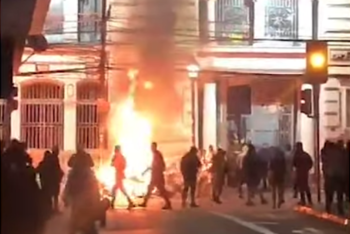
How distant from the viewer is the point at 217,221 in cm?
936

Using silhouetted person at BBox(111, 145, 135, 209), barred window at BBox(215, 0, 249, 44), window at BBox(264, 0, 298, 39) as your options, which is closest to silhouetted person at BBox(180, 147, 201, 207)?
silhouetted person at BBox(111, 145, 135, 209)

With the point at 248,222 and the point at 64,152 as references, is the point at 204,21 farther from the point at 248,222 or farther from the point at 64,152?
the point at 248,222

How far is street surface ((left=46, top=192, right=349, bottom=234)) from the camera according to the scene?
868cm

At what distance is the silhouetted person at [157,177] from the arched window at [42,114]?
83 cm

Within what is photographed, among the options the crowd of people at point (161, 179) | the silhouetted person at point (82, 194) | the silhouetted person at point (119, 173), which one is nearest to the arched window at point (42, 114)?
the silhouetted person at point (119, 173)

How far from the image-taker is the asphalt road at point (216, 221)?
868 cm

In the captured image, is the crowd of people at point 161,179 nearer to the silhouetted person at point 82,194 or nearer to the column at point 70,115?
the silhouetted person at point 82,194

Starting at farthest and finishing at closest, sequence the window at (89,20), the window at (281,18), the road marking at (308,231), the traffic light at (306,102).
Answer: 1. the window at (281,18)
2. the window at (89,20)
3. the traffic light at (306,102)
4. the road marking at (308,231)

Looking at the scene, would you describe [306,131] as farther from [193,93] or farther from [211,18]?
[193,93]

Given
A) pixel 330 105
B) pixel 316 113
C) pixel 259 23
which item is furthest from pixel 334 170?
pixel 330 105

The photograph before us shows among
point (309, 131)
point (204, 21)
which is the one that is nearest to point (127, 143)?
point (204, 21)

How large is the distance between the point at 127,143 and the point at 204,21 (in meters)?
1.10

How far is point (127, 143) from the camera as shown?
27.5ft

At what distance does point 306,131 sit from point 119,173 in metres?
1.85
